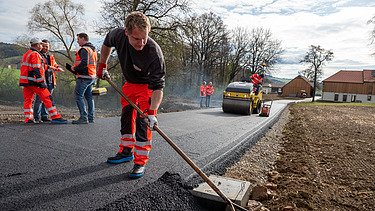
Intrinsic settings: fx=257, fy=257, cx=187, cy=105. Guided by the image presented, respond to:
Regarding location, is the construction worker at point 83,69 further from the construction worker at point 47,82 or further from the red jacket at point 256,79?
the red jacket at point 256,79

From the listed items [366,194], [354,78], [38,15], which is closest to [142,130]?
[366,194]

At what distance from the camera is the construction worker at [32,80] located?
16.2ft

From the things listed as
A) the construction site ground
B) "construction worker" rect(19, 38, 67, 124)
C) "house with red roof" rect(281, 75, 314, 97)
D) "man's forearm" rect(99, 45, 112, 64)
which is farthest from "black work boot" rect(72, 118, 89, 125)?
"house with red roof" rect(281, 75, 314, 97)

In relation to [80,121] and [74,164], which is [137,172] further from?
[80,121]

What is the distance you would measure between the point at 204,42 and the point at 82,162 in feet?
121

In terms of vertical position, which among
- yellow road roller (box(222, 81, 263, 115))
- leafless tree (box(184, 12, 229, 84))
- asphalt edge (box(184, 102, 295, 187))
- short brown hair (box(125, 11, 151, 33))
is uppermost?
leafless tree (box(184, 12, 229, 84))

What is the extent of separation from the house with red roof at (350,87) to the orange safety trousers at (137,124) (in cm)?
6379

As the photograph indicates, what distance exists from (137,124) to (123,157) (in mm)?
573

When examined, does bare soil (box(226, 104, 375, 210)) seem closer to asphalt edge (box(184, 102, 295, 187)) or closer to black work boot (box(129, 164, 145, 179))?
asphalt edge (box(184, 102, 295, 187))

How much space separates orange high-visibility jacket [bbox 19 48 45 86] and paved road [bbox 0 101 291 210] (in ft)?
2.90

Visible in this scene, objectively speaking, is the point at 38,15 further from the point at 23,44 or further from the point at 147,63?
the point at 147,63

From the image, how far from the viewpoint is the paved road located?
216 centimetres

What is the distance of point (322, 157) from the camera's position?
488 cm

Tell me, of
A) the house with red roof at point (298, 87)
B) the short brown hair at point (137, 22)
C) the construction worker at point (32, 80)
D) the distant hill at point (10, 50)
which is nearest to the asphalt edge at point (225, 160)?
the short brown hair at point (137, 22)
